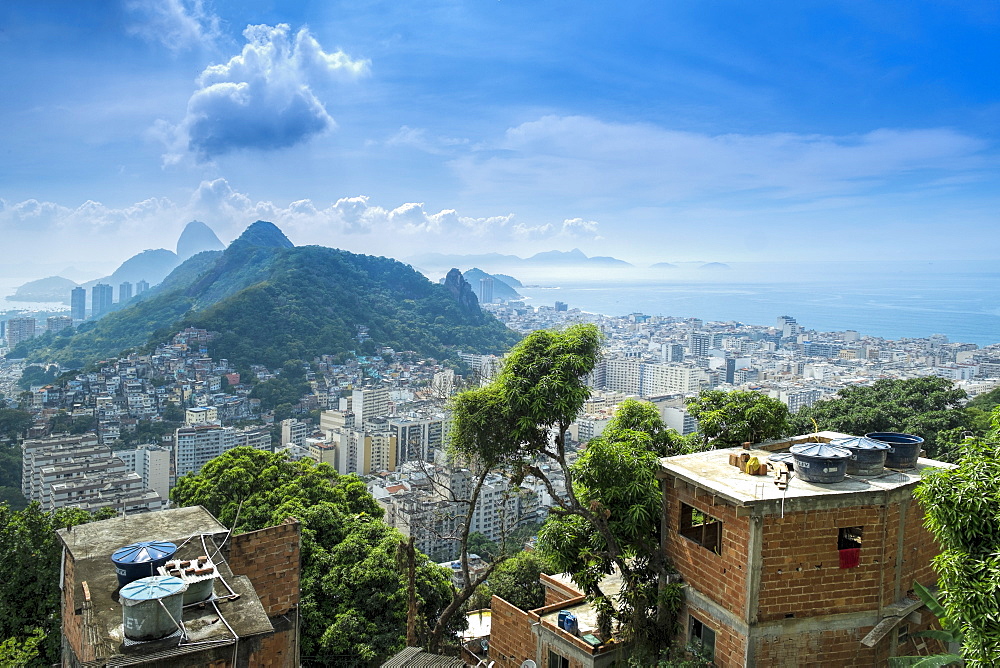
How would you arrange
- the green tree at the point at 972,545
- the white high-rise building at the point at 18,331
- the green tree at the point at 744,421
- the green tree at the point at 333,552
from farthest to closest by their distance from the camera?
the white high-rise building at the point at 18,331 < the green tree at the point at 333,552 < the green tree at the point at 744,421 < the green tree at the point at 972,545

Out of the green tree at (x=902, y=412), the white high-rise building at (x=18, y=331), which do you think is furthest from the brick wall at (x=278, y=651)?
the white high-rise building at (x=18, y=331)

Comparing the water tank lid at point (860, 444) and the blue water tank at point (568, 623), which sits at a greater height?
the water tank lid at point (860, 444)

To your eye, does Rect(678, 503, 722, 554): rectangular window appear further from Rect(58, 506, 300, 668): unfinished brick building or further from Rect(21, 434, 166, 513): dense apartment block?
Rect(21, 434, 166, 513): dense apartment block

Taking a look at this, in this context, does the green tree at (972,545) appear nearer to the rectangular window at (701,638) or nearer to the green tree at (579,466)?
the rectangular window at (701,638)

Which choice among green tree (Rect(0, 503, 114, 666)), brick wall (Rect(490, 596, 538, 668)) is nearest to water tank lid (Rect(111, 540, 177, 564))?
brick wall (Rect(490, 596, 538, 668))

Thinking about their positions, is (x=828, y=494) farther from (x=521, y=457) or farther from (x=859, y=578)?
(x=521, y=457)

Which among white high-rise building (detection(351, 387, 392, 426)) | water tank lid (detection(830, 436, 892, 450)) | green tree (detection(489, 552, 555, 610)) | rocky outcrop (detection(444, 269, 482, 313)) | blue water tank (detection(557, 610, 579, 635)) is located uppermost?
rocky outcrop (detection(444, 269, 482, 313))
